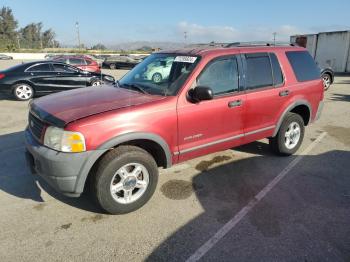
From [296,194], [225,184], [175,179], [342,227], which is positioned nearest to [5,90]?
[175,179]

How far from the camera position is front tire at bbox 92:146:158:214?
329 cm

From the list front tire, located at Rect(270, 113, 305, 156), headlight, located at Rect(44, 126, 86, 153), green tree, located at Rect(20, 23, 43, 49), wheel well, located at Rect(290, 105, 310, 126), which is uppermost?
green tree, located at Rect(20, 23, 43, 49)

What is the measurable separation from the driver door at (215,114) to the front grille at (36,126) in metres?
1.57

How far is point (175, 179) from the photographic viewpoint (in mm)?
4512

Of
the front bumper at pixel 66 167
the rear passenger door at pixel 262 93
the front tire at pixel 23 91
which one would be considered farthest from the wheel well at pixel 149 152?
the front tire at pixel 23 91

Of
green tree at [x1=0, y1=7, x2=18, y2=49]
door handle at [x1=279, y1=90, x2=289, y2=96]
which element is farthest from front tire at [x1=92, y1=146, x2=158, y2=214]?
green tree at [x1=0, y1=7, x2=18, y2=49]

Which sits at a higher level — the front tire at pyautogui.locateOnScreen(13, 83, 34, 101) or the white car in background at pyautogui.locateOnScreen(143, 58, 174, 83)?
the white car in background at pyautogui.locateOnScreen(143, 58, 174, 83)

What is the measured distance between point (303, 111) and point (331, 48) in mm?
19032

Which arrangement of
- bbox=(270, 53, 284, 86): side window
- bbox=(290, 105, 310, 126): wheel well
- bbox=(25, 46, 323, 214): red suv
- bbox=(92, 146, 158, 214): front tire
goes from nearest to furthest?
bbox=(25, 46, 323, 214): red suv
bbox=(92, 146, 158, 214): front tire
bbox=(270, 53, 284, 86): side window
bbox=(290, 105, 310, 126): wheel well

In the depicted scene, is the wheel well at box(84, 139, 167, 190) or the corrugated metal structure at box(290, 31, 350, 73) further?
the corrugated metal structure at box(290, 31, 350, 73)

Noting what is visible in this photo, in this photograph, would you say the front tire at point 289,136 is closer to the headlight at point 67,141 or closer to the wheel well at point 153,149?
the wheel well at point 153,149

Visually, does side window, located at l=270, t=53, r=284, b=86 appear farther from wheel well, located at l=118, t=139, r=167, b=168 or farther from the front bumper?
the front bumper

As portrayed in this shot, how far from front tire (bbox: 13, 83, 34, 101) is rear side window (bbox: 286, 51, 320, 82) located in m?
8.91

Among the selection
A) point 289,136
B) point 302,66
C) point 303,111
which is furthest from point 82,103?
point 303,111
